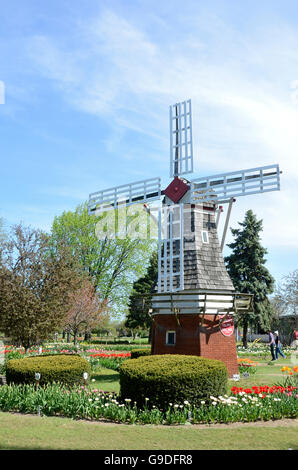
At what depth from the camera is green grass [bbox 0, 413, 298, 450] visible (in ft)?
24.2

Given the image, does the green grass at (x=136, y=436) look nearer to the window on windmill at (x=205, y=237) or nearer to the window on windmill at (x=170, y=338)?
the window on windmill at (x=170, y=338)

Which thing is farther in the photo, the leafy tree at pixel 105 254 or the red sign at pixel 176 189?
the leafy tree at pixel 105 254

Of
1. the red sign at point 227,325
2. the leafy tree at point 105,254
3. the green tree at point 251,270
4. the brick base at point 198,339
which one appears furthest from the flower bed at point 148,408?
the leafy tree at point 105,254

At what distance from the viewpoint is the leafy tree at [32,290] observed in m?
18.0

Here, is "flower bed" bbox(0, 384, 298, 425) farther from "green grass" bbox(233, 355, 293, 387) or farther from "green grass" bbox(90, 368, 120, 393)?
"green grass" bbox(233, 355, 293, 387)

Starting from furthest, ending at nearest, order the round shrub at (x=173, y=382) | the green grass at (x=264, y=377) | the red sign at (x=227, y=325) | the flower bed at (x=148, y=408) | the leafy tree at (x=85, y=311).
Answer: the leafy tree at (x=85, y=311), the red sign at (x=227, y=325), the green grass at (x=264, y=377), the round shrub at (x=173, y=382), the flower bed at (x=148, y=408)

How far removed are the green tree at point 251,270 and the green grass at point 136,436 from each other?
25092 millimetres

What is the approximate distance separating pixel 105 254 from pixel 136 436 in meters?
35.3

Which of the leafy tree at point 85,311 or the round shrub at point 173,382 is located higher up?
the leafy tree at point 85,311

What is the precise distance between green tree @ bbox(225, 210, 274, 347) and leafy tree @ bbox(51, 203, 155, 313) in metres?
11.3

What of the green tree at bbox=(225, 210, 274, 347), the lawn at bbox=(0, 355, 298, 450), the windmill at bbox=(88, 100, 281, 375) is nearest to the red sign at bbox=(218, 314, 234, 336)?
the windmill at bbox=(88, 100, 281, 375)

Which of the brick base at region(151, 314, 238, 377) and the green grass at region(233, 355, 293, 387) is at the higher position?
the brick base at region(151, 314, 238, 377)

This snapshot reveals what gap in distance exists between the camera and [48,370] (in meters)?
12.4
